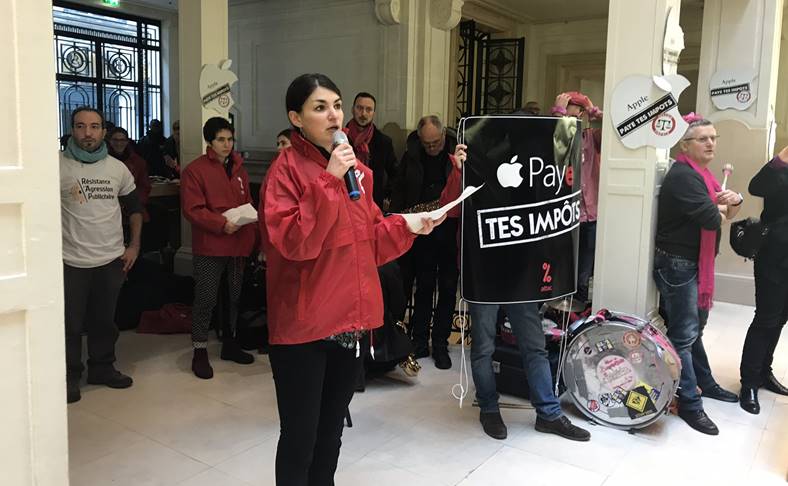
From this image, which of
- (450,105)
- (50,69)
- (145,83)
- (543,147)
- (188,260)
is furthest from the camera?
(145,83)

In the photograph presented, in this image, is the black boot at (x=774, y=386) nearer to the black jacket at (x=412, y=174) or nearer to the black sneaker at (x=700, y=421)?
the black sneaker at (x=700, y=421)

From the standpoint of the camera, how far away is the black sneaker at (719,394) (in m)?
3.57

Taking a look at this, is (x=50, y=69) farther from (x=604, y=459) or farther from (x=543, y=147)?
(x=604, y=459)

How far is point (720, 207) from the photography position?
11.1 ft

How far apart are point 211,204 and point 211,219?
15cm

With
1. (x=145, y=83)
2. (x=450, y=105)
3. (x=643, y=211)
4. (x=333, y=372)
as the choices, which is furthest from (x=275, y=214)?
(x=145, y=83)

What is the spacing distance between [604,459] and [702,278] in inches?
39.9

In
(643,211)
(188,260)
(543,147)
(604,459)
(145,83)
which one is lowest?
(604,459)

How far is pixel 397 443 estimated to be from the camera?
297 cm

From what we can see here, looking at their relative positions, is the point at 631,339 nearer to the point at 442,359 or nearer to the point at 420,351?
the point at 442,359

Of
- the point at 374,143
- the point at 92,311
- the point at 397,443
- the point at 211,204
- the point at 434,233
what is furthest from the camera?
the point at 374,143

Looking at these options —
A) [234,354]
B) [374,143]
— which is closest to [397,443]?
[234,354]

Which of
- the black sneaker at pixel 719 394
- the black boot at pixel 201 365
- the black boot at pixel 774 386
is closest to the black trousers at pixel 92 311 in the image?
the black boot at pixel 201 365

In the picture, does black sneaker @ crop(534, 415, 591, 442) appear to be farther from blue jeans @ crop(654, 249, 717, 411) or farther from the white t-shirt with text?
the white t-shirt with text
